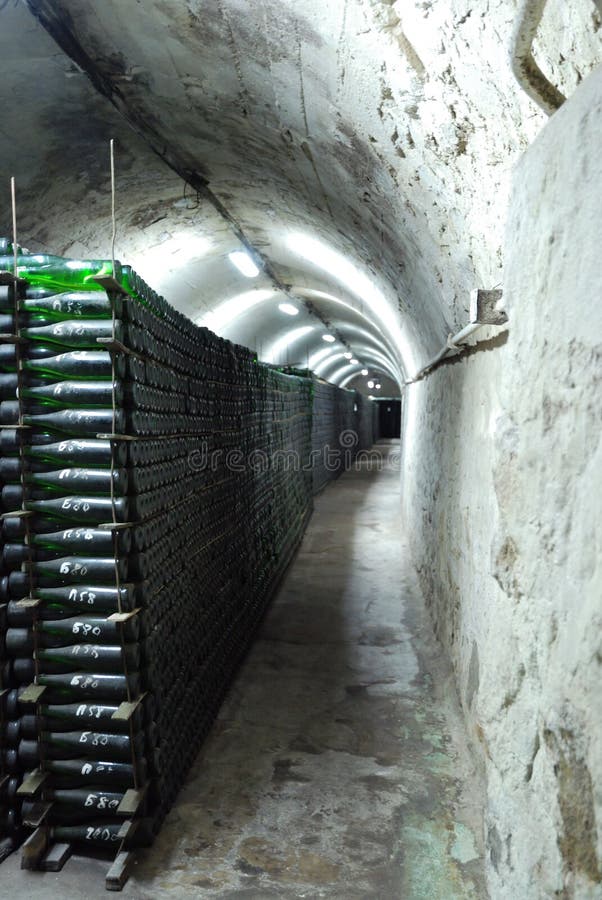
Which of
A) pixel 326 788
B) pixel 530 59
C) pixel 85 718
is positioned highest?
pixel 530 59

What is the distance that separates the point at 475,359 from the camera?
3482mm

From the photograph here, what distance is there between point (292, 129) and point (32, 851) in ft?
13.5

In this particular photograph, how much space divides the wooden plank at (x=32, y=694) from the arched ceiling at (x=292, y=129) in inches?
111

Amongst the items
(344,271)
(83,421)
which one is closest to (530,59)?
(83,421)

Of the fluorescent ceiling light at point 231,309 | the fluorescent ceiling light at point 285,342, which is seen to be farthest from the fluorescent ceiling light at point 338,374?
the fluorescent ceiling light at point 231,309

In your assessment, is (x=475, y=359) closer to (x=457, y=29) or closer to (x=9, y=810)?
(x=457, y=29)

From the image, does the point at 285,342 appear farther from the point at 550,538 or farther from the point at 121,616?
the point at 550,538

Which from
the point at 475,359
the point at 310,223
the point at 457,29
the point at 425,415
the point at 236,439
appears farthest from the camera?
the point at 425,415

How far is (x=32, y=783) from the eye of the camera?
8.63 ft

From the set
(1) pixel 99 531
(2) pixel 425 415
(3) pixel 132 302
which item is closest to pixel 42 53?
(3) pixel 132 302

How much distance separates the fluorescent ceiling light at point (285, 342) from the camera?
13877 millimetres

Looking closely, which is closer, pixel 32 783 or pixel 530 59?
pixel 530 59

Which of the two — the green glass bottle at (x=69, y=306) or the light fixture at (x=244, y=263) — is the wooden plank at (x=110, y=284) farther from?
the light fixture at (x=244, y=263)

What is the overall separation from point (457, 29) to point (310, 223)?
12.0 ft
